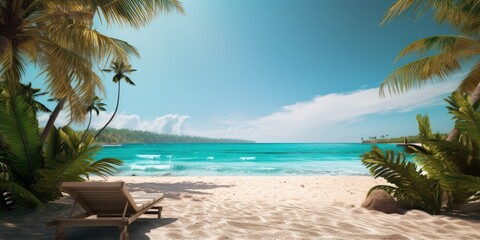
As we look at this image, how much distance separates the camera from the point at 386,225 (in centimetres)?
384

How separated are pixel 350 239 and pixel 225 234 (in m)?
1.50

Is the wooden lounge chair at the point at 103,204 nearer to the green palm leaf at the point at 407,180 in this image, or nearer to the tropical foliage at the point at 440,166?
the green palm leaf at the point at 407,180

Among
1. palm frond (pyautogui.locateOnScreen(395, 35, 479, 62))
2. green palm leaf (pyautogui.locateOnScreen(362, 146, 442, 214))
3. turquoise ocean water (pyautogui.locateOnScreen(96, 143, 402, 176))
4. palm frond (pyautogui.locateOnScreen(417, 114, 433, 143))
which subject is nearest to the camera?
green palm leaf (pyautogui.locateOnScreen(362, 146, 442, 214))

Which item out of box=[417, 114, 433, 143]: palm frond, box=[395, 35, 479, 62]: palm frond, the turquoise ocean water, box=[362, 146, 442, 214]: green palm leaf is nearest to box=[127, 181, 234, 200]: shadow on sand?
the turquoise ocean water

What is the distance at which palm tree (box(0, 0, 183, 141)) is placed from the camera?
5691 millimetres

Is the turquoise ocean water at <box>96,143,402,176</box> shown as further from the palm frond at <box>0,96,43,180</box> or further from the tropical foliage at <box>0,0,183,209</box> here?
the palm frond at <box>0,96,43,180</box>

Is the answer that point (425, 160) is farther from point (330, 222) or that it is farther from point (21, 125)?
point (21, 125)

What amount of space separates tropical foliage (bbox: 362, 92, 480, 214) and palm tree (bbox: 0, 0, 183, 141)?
647 centimetres

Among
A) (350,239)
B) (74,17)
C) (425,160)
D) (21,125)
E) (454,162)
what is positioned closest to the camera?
(350,239)

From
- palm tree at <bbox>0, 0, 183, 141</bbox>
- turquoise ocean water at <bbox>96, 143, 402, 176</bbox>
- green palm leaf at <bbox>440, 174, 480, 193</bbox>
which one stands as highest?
palm tree at <bbox>0, 0, 183, 141</bbox>

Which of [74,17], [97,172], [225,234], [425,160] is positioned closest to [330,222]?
[225,234]

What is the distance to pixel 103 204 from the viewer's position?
3.70 m

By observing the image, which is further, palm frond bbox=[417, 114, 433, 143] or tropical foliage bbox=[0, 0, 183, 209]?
palm frond bbox=[417, 114, 433, 143]

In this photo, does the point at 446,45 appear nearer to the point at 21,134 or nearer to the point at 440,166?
the point at 440,166
